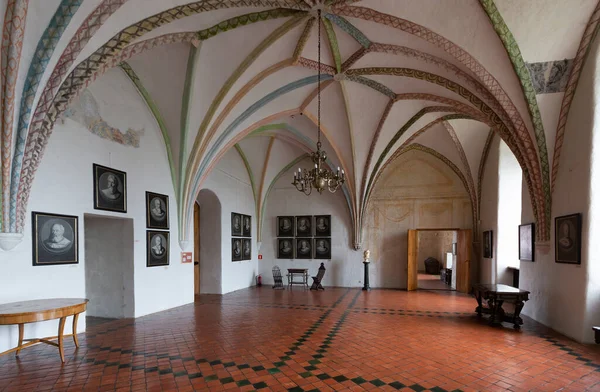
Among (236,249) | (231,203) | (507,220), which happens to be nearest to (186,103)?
(231,203)

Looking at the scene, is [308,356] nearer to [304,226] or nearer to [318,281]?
[318,281]

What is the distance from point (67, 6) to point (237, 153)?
26.9ft

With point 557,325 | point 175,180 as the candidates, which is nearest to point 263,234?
point 175,180

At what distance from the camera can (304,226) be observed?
13625mm

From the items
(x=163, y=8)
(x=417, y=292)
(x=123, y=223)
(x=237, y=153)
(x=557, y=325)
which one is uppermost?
(x=163, y=8)

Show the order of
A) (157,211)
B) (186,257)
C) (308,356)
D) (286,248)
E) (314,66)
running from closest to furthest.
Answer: (308,356) < (314,66) < (157,211) < (186,257) < (286,248)

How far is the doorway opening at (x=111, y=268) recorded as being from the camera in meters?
7.14

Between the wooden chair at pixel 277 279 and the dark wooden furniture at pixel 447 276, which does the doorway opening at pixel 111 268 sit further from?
the dark wooden furniture at pixel 447 276

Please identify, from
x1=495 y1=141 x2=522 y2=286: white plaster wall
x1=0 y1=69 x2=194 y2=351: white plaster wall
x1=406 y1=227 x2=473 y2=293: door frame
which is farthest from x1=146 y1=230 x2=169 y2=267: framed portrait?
x1=495 y1=141 x2=522 y2=286: white plaster wall

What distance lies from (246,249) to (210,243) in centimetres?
197

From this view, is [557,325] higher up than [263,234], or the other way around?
[263,234]

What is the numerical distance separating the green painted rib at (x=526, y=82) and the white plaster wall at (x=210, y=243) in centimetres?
842

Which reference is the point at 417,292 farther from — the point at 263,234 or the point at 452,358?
the point at 452,358

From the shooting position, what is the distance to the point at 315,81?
8492mm
